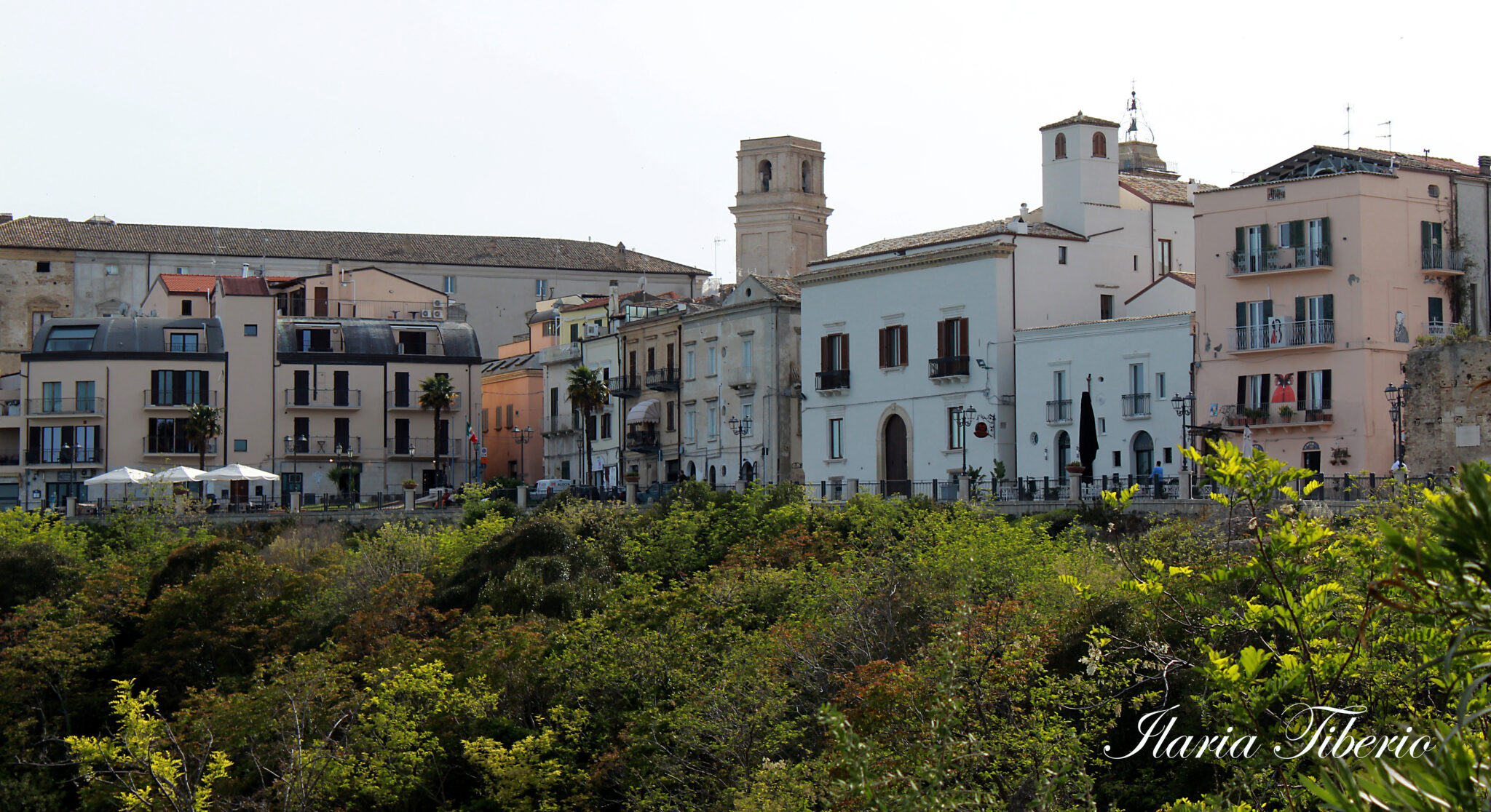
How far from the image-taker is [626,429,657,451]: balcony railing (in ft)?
235

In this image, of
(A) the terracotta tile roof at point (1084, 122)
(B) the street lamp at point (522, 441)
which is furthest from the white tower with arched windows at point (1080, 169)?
(B) the street lamp at point (522, 441)

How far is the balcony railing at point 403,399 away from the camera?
74.1 meters

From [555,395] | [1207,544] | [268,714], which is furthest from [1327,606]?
[555,395]

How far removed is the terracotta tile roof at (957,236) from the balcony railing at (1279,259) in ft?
28.9

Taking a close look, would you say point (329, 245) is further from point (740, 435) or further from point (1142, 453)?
point (1142, 453)

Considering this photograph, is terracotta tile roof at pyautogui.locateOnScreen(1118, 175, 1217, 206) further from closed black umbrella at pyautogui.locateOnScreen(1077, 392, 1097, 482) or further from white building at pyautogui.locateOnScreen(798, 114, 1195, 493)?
closed black umbrella at pyautogui.locateOnScreen(1077, 392, 1097, 482)

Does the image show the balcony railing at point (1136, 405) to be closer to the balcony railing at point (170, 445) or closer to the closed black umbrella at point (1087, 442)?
the closed black umbrella at point (1087, 442)

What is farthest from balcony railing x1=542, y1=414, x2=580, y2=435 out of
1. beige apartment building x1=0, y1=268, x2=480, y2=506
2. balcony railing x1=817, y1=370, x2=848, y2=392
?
balcony railing x1=817, y1=370, x2=848, y2=392

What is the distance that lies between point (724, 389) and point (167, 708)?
3084 centimetres

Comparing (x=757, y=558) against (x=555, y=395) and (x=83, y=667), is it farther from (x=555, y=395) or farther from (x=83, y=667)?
(x=555, y=395)

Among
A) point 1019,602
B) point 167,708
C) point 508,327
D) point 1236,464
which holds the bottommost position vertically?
point 167,708

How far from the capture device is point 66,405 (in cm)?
6944

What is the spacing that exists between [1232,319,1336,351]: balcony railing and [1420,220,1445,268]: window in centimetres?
334

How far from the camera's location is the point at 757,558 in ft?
137
